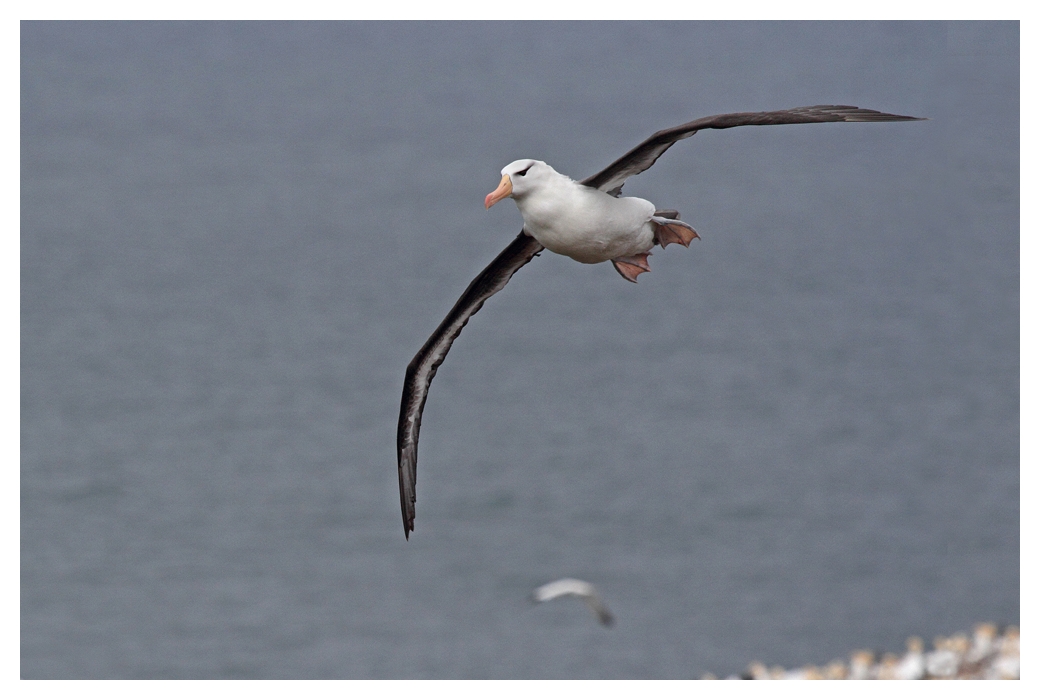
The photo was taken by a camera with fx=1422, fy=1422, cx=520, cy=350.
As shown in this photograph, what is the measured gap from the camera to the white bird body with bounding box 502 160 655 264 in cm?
868

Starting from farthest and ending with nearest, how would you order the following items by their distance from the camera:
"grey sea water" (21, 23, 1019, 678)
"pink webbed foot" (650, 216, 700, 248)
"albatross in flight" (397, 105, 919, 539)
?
"grey sea water" (21, 23, 1019, 678)
"pink webbed foot" (650, 216, 700, 248)
"albatross in flight" (397, 105, 919, 539)

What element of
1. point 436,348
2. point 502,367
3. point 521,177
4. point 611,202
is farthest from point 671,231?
point 502,367


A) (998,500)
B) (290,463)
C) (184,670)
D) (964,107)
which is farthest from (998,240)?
(184,670)

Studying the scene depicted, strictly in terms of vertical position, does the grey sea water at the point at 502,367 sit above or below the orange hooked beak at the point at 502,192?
above

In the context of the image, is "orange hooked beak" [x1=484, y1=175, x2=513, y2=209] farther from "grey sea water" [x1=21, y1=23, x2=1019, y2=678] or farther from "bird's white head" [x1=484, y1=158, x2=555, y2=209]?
"grey sea water" [x1=21, y1=23, x2=1019, y2=678]

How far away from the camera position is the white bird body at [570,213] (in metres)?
8.68

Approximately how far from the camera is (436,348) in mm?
11523

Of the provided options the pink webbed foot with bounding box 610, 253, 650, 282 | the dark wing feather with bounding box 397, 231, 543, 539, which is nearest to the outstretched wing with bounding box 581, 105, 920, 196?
the pink webbed foot with bounding box 610, 253, 650, 282

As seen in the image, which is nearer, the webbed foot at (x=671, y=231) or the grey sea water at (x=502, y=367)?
the webbed foot at (x=671, y=231)

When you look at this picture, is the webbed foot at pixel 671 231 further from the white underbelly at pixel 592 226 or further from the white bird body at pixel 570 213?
A: the white bird body at pixel 570 213

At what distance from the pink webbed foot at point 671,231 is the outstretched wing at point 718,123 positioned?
15.7 inches

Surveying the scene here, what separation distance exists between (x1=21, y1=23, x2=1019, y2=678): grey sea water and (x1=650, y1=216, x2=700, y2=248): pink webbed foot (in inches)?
637

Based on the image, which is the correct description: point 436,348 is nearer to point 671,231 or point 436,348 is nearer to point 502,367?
point 671,231

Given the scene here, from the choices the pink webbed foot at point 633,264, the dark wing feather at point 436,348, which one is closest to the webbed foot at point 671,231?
the pink webbed foot at point 633,264
